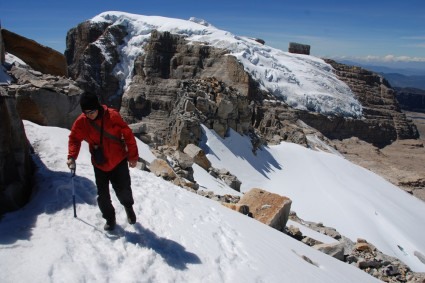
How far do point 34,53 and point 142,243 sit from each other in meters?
12.2

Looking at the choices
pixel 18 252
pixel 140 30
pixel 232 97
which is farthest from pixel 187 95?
pixel 140 30

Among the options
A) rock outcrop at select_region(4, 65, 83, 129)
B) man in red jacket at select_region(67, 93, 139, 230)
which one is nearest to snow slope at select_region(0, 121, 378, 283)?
man in red jacket at select_region(67, 93, 139, 230)

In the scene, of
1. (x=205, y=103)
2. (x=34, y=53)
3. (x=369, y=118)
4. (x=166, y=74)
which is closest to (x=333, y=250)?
(x=34, y=53)

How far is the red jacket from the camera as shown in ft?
16.1

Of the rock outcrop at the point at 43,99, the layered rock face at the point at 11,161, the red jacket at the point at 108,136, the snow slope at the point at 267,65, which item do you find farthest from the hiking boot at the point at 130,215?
the snow slope at the point at 267,65

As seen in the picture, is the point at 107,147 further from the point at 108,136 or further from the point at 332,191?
the point at 332,191

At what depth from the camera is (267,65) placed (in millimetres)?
71312

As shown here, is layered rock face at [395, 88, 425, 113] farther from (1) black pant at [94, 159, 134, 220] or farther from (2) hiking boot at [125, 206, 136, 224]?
(1) black pant at [94, 159, 134, 220]

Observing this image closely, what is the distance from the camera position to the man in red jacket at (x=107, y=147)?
491 cm

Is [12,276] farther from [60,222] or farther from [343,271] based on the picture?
A: [343,271]

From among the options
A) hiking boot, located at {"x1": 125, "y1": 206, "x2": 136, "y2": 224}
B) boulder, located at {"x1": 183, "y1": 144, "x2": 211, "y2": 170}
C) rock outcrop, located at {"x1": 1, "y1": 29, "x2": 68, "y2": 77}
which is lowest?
boulder, located at {"x1": 183, "y1": 144, "x2": 211, "y2": 170}

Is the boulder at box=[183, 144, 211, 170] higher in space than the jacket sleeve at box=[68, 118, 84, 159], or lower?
lower

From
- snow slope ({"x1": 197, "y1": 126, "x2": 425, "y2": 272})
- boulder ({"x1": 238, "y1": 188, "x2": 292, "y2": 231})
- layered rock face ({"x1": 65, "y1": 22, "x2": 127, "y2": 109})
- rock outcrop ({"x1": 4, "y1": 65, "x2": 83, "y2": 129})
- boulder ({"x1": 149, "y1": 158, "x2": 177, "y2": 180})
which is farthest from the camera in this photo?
layered rock face ({"x1": 65, "y1": 22, "x2": 127, "y2": 109})

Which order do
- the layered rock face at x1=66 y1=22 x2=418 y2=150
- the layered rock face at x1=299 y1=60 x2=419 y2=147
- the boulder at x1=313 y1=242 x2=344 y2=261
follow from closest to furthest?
the boulder at x1=313 y1=242 x2=344 y2=261, the layered rock face at x1=66 y1=22 x2=418 y2=150, the layered rock face at x1=299 y1=60 x2=419 y2=147
